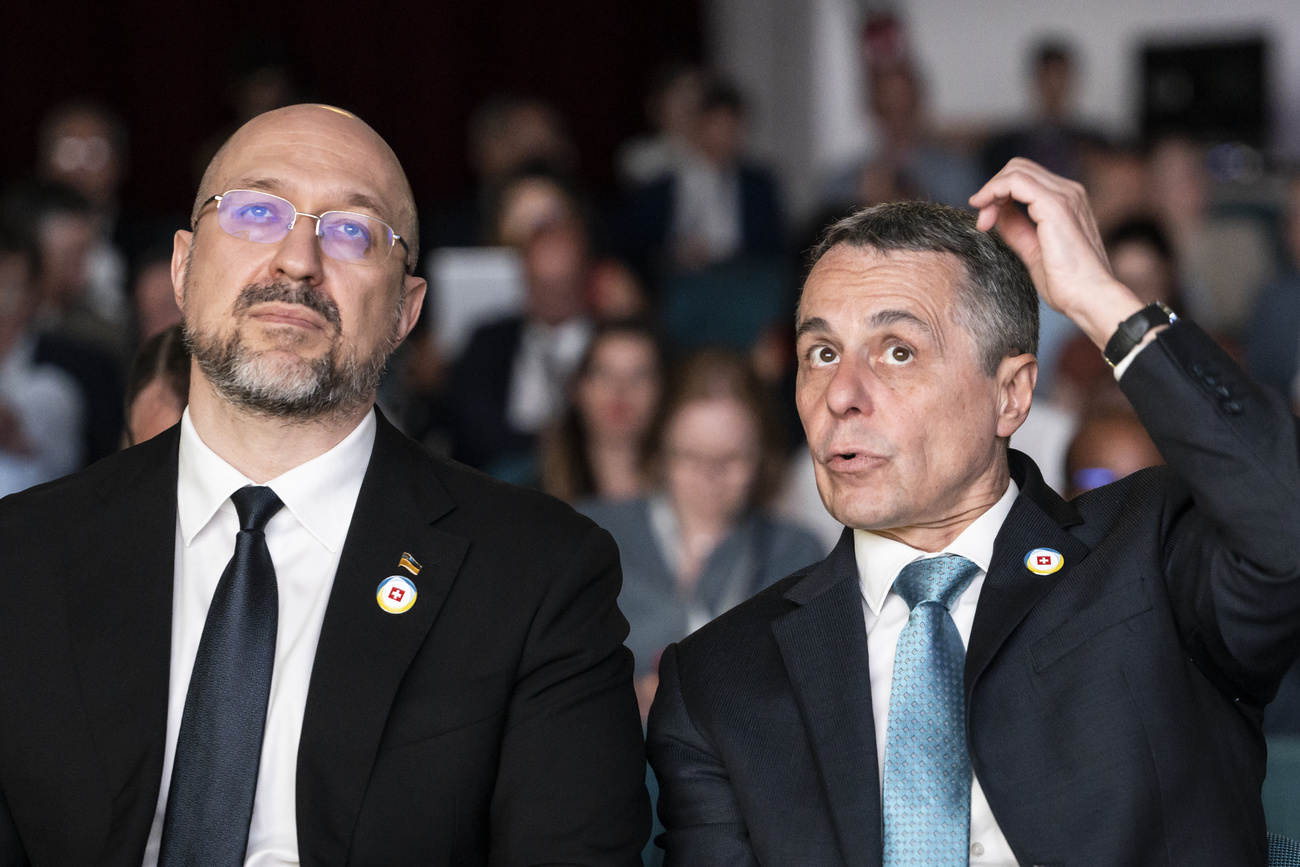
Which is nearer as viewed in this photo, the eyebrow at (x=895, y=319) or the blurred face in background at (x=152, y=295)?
the eyebrow at (x=895, y=319)

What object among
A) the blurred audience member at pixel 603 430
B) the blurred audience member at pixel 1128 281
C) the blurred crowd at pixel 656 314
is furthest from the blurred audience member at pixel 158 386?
the blurred audience member at pixel 1128 281

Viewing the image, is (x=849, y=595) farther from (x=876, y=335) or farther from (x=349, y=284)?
(x=349, y=284)

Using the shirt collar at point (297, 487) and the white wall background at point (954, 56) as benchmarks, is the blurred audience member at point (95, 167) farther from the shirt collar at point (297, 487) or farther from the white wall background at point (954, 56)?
the shirt collar at point (297, 487)

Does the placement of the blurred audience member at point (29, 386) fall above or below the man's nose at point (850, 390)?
above

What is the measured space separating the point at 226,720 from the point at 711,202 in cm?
504

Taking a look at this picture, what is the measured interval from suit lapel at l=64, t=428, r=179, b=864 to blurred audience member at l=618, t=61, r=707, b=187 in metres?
4.80

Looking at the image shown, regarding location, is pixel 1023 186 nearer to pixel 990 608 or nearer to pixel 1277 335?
pixel 990 608

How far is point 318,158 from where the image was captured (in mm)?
2020

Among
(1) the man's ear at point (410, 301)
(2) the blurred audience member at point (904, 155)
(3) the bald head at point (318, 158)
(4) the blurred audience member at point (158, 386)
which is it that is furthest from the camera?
(2) the blurred audience member at point (904, 155)

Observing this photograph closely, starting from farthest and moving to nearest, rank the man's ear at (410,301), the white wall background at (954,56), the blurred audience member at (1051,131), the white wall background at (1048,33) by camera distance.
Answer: the white wall background at (1048,33), the white wall background at (954,56), the blurred audience member at (1051,131), the man's ear at (410,301)

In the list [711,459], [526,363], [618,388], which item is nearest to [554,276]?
[526,363]

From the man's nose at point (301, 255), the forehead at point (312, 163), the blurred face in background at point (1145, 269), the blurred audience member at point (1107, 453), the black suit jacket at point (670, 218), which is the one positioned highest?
the black suit jacket at point (670, 218)

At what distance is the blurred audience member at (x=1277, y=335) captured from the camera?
5.03 meters

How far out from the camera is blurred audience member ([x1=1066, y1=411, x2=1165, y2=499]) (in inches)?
115
